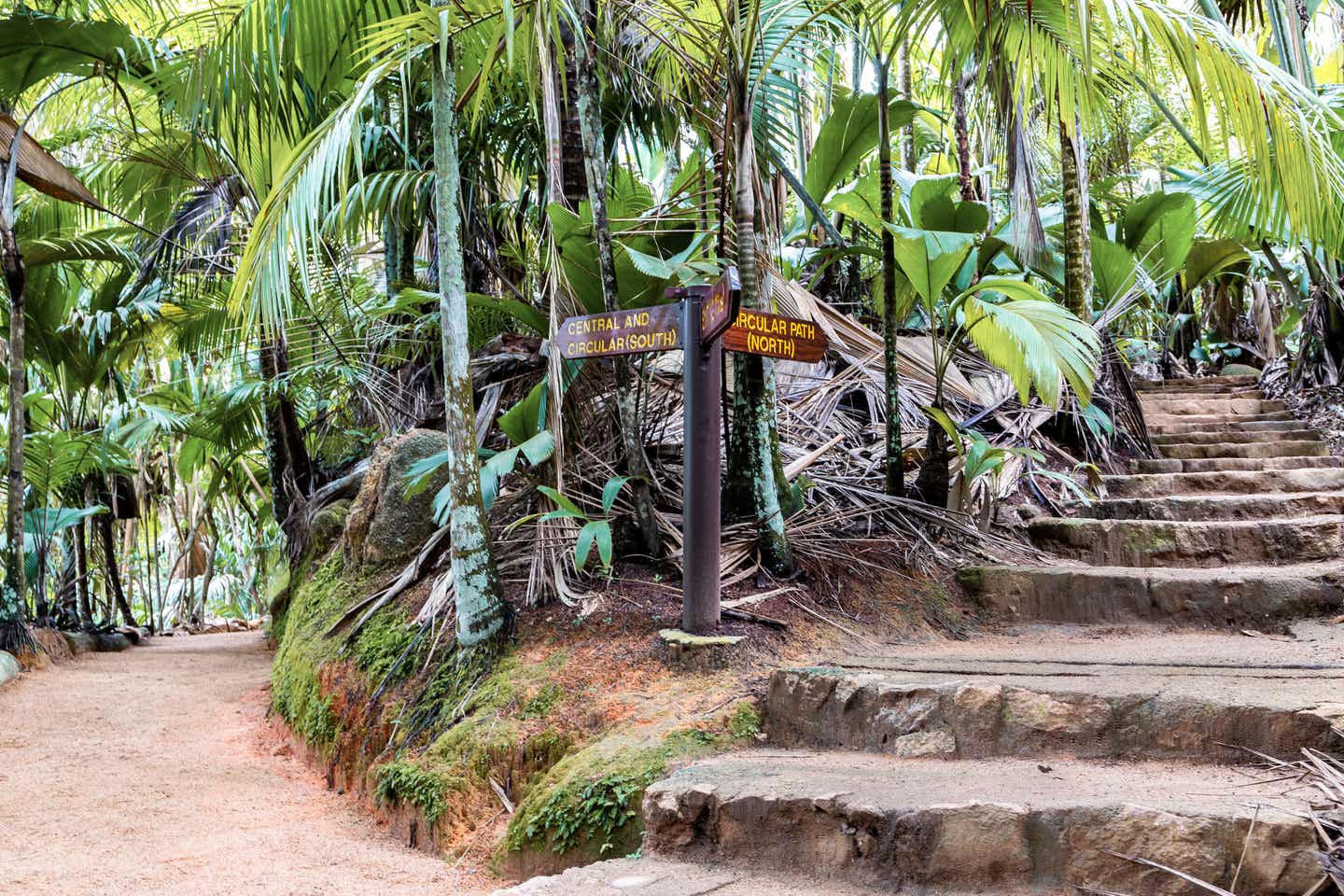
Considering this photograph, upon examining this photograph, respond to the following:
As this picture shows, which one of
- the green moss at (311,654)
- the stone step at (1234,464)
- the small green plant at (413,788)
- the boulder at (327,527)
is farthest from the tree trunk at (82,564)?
the stone step at (1234,464)

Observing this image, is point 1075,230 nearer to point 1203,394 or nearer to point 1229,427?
point 1229,427

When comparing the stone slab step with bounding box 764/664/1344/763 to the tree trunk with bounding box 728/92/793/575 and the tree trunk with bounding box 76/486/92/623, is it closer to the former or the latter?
the tree trunk with bounding box 728/92/793/575

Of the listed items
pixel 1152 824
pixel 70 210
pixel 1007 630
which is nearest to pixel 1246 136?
pixel 1007 630

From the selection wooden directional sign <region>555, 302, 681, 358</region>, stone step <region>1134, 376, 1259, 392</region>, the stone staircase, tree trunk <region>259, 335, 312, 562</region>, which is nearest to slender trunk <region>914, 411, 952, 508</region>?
the stone staircase

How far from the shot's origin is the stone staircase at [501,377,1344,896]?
233cm

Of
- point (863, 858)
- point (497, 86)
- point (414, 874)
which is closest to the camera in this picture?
point (863, 858)

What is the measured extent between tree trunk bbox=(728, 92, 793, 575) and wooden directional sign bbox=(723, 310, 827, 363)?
0.37 metres

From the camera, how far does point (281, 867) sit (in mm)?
3463

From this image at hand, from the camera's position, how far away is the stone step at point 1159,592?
13.2 feet

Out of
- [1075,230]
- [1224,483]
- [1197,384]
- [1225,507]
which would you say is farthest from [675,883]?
[1197,384]

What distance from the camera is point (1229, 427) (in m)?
6.98

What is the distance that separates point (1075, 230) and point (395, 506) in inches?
178

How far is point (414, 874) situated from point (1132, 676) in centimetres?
247

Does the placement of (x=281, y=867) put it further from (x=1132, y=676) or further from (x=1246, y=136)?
(x=1246, y=136)
